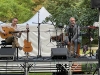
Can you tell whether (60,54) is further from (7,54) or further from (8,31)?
(8,31)

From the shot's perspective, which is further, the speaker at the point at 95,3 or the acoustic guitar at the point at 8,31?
the acoustic guitar at the point at 8,31

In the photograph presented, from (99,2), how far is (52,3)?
2379 cm

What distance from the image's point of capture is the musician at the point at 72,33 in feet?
30.6

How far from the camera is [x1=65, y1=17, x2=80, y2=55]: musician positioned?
932 centimetres

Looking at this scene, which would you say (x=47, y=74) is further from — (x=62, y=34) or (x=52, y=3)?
Answer: (x=52, y=3)

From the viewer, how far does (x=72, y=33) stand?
30.9ft

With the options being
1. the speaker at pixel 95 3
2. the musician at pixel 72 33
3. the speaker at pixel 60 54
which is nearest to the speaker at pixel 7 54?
the speaker at pixel 60 54

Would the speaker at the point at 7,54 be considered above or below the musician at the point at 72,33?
below

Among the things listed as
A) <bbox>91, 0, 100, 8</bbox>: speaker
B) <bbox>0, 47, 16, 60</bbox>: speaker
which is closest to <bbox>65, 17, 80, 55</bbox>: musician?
<bbox>0, 47, 16, 60</bbox>: speaker

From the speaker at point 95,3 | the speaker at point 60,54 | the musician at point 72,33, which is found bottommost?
the speaker at point 60,54

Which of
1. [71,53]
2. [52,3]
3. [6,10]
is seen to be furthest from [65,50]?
[52,3]

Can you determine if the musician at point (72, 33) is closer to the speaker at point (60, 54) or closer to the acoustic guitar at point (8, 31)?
the speaker at point (60, 54)

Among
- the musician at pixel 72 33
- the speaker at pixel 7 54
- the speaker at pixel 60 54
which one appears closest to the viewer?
the speaker at pixel 7 54

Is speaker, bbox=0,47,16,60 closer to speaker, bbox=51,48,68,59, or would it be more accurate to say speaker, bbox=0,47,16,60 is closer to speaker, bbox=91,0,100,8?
speaker, bbox=51,48,68,59
